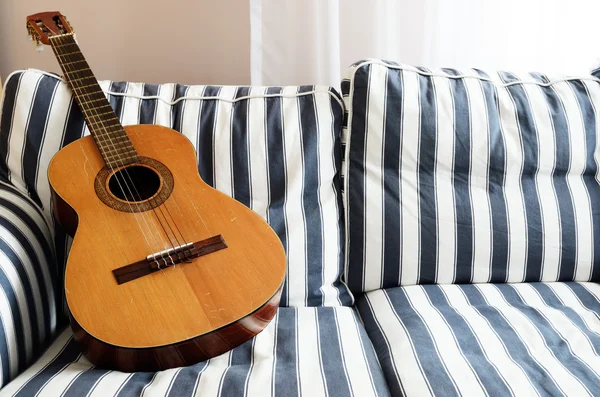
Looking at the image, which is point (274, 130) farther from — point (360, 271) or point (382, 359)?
point (382, 359)

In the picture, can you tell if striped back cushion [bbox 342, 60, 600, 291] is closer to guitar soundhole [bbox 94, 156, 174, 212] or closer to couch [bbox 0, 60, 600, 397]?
couch [bbox 0, 60, 600, 397]

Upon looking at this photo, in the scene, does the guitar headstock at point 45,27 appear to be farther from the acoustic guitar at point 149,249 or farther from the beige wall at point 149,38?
the beige wall at point 149,38

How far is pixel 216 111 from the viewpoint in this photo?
4.13 feet

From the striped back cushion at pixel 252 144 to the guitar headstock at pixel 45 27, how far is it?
0.13 metres

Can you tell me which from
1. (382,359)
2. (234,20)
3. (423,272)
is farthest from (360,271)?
(234,20)

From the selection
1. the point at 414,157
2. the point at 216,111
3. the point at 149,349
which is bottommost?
the point at 149,349

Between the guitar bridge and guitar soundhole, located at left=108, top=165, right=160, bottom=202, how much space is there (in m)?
0.16

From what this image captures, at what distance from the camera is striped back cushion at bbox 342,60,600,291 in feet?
4.10

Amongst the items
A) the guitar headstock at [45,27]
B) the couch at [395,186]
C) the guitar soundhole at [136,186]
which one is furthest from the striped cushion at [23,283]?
the guitar headstock at [45,27]

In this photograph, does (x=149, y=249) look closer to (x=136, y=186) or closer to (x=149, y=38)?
(x=136, y=186)

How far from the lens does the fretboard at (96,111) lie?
114cm

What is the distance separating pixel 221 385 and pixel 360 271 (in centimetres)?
47

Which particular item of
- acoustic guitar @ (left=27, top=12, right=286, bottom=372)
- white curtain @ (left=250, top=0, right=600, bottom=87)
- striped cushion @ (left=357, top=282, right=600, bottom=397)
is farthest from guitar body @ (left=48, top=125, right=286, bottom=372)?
white curtain @ (left=250, top=0, right=600, bottom=87)

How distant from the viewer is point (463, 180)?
50.3 inches
